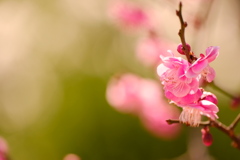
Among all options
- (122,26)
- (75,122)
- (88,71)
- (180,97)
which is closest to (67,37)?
(88,71)

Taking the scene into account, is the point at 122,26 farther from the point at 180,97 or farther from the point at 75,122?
the point at 180,97

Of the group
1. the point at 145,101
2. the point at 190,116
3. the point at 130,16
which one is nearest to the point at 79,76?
the point at 130,16

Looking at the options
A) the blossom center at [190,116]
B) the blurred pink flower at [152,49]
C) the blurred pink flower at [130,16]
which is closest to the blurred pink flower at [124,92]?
the blurred pink flower at [152,49]

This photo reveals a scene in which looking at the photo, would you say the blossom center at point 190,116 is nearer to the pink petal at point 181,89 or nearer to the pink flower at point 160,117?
the pink petal at point 181,89

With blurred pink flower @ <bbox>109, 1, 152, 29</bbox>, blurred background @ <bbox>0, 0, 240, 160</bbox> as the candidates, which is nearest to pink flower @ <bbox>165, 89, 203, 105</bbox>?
blurred background @ <bbox>0, 0, 240, 160</bbox>

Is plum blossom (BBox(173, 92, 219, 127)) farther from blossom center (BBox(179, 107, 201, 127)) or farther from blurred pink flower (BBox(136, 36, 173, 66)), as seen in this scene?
blurred pink flower (BBox(136, 36, 173, 66))

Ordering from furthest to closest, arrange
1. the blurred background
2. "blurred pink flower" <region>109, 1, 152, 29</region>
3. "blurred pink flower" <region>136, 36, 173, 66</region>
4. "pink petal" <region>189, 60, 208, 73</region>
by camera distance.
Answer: the blurred background → "blurred pink flower" <region>109, 1, 152, 29</region> → "blurred pink flower" <region>136, 36, 173, 66</region> → "pink petal" <region>189, 60, 208, 73</region>

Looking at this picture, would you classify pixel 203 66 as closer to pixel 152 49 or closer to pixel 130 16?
pixel 152 49
